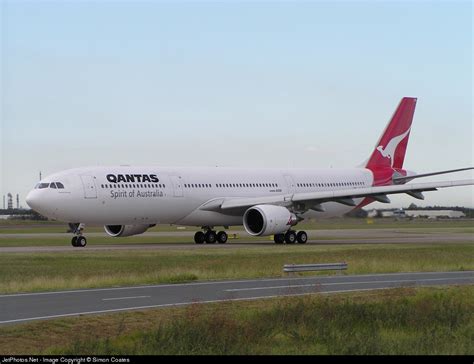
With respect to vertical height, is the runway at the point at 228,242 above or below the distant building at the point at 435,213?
above

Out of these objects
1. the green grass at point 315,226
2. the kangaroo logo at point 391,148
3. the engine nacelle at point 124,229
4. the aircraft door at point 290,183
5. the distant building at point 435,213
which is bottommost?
the distant building at point 435,213

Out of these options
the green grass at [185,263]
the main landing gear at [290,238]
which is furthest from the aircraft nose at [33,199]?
the main landing gear at [290,238]

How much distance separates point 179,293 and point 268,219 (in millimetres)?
24131

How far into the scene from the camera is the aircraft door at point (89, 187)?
43.6 meters

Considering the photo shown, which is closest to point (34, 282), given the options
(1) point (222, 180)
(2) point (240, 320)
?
(2) point (240, 320)

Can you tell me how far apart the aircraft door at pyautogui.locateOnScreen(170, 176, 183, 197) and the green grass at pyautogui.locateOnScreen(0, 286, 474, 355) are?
1088 inches

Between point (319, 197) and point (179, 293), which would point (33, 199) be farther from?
point (179, 293)

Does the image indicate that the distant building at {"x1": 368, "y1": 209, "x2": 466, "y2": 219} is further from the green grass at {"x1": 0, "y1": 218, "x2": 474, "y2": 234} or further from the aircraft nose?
the aircraft nose

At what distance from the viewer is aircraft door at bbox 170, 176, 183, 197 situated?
155 feet

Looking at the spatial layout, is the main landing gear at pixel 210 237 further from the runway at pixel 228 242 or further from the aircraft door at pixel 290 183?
the aircraft door at pixel 290 183

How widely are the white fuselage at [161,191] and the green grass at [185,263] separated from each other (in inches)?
181

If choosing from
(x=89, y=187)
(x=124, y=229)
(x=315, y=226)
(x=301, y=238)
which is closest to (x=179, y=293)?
(x=89, y=187)

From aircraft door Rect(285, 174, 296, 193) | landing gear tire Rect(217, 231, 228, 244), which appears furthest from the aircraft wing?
aircraft door Rect(285, 174, 296, 193)
